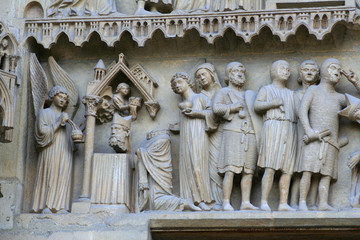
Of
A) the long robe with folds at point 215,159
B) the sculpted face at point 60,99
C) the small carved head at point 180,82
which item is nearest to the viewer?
the long robe with folds at point 215,159

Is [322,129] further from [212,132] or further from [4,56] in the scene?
[4,56]

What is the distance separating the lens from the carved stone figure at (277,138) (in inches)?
443

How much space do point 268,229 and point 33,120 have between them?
10.2ft

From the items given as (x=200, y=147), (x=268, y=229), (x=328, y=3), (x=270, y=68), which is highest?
(x=328, y=3)

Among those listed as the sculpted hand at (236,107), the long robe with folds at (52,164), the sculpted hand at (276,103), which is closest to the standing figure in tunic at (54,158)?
the long robe with folds at (52,164)

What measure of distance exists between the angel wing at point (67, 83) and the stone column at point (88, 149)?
20 centimetres

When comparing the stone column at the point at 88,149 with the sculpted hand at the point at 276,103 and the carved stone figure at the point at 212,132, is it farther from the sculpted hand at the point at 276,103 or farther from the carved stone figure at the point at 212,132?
the sculpted hand at the point at 276,103

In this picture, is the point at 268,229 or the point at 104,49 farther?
the point at 104,49

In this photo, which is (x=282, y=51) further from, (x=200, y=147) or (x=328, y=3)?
(x=200, y=147)

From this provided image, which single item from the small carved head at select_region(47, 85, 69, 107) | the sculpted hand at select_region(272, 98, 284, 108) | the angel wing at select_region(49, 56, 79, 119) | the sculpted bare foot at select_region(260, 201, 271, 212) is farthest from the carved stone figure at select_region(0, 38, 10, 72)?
the sculpted bare foot at select_region(260, 201, 271, 212)

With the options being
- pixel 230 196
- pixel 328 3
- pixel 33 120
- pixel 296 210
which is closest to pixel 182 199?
pixel 230 196

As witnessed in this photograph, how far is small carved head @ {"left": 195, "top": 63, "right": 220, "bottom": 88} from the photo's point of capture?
11.8m

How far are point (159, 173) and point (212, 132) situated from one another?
30.9 inches

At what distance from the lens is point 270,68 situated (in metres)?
11.9
